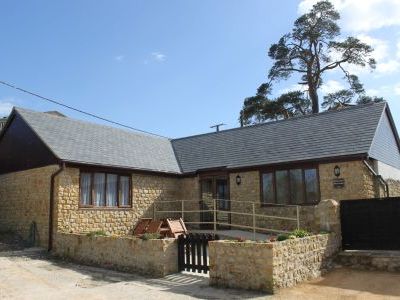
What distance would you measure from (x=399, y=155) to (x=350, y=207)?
394 inches

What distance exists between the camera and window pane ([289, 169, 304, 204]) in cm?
1706

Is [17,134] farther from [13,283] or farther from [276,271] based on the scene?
[276,271]

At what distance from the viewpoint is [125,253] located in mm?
12398

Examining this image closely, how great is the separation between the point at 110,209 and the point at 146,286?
7.55 metres

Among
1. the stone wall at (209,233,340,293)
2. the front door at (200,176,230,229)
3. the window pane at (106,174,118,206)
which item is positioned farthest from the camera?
the front door at (200,176,230,229)

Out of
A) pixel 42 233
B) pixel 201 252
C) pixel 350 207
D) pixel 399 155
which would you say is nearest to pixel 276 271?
pixel 201 252

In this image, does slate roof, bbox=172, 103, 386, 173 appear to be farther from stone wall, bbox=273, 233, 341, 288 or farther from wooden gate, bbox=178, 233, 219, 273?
wooden gate, bbox=178, 233, 219, 273

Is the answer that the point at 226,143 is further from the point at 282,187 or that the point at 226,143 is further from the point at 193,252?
the point at 193,252

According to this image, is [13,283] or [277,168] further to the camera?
[277,168]

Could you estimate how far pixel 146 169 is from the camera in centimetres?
1905

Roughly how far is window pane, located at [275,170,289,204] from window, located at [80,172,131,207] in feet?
21.2

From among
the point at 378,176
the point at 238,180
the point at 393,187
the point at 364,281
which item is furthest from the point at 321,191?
the point at 364,281

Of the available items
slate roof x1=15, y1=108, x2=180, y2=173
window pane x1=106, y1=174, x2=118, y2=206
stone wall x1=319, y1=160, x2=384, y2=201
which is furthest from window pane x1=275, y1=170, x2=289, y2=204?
window pane x1=106, y1=174, x2=118, y2=206

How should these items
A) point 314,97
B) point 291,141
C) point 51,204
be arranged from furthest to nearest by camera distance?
point 314,97 < point 291,141 < point 51,204
